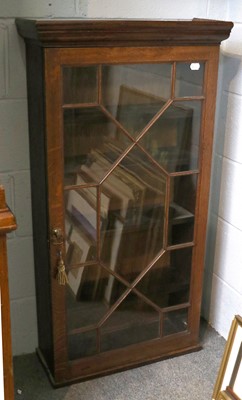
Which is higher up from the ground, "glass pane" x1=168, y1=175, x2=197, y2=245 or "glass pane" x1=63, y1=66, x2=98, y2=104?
"glass pane" x1=63, y1=66, x2=98, y2=104

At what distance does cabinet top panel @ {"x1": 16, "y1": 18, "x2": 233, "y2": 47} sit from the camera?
126 cm

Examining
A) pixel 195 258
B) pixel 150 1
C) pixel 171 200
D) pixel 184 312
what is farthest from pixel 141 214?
pixel 150 1

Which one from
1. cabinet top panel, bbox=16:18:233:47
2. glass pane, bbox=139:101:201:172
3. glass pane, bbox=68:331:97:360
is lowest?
glass pane, bbox=68:331:97:360

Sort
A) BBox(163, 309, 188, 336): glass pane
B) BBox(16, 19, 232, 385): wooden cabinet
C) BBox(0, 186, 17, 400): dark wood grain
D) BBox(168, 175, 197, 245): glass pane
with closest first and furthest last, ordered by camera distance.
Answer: BBox(0, 186, 17, 400): dark wood grain < BBox(16, 19, 232, 385): wooden cabinet < BBox(168, 175, 197, 245): glass pane < BBox(163, 309, 188, 336): glass pane

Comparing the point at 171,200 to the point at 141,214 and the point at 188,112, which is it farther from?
the point at 188,112

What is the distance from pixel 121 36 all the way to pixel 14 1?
1.05 feet

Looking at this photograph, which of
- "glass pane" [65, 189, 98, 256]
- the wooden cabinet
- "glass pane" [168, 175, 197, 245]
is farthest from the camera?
"glass pane" [168, 175, 197, 245]

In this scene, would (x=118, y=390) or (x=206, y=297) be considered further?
(x=206, y=297)

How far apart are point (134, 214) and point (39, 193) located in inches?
11.3

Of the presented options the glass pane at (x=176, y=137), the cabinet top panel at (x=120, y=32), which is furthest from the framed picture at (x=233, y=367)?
the cabinet top panel at (x=120, y=32)

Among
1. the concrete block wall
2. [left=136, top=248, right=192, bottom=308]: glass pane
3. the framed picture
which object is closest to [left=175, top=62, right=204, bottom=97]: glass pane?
the concrete block wall

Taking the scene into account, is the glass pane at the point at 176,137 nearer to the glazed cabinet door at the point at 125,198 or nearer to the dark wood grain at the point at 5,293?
the glazed cabinet door at the point at 125,198

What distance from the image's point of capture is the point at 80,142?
4.77ft

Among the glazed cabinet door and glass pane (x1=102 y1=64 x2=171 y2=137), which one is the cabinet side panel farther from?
glass pane (x1=102 y1=64 x2=171 y2=137)
